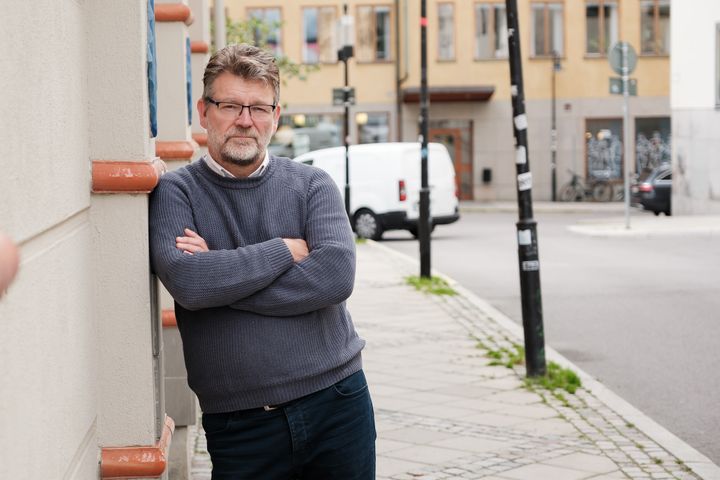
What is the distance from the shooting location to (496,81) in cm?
4500

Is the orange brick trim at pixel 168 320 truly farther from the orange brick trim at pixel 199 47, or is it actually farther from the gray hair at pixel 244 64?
the gray hair at pixel 244 64

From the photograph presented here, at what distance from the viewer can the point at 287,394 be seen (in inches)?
133

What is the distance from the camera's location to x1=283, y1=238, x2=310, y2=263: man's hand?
3475 millimetres

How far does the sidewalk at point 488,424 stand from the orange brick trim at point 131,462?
100 inches

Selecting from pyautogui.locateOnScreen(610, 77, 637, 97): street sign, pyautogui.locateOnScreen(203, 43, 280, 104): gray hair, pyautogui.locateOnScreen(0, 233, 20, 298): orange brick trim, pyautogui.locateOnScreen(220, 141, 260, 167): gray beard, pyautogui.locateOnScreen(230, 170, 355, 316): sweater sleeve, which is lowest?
pyautogui.locateOnScreen(230, 170, 355, 316): sweater sleeve

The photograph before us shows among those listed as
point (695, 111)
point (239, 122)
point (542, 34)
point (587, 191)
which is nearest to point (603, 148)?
point (587, 191)

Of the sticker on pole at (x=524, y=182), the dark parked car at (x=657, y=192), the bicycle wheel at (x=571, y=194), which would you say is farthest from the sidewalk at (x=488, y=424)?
the bicycle wheel at (x=571, y=194)

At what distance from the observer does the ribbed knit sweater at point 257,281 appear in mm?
3357

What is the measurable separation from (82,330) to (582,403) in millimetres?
5332

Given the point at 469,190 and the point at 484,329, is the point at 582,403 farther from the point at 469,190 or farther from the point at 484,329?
the point at 469,190

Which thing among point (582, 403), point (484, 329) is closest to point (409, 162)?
point (484, 329)

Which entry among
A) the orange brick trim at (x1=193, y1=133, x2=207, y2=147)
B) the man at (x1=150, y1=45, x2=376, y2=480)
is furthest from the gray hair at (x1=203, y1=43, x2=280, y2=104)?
the orange brick trim at (x1=193, y1=133, x2=207, y2=147)

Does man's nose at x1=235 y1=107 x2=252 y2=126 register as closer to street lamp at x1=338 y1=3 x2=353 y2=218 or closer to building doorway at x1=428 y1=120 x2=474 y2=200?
street lamp at x1=338 y1=3 x2=353 y2=218

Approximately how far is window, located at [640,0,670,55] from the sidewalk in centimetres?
3506
